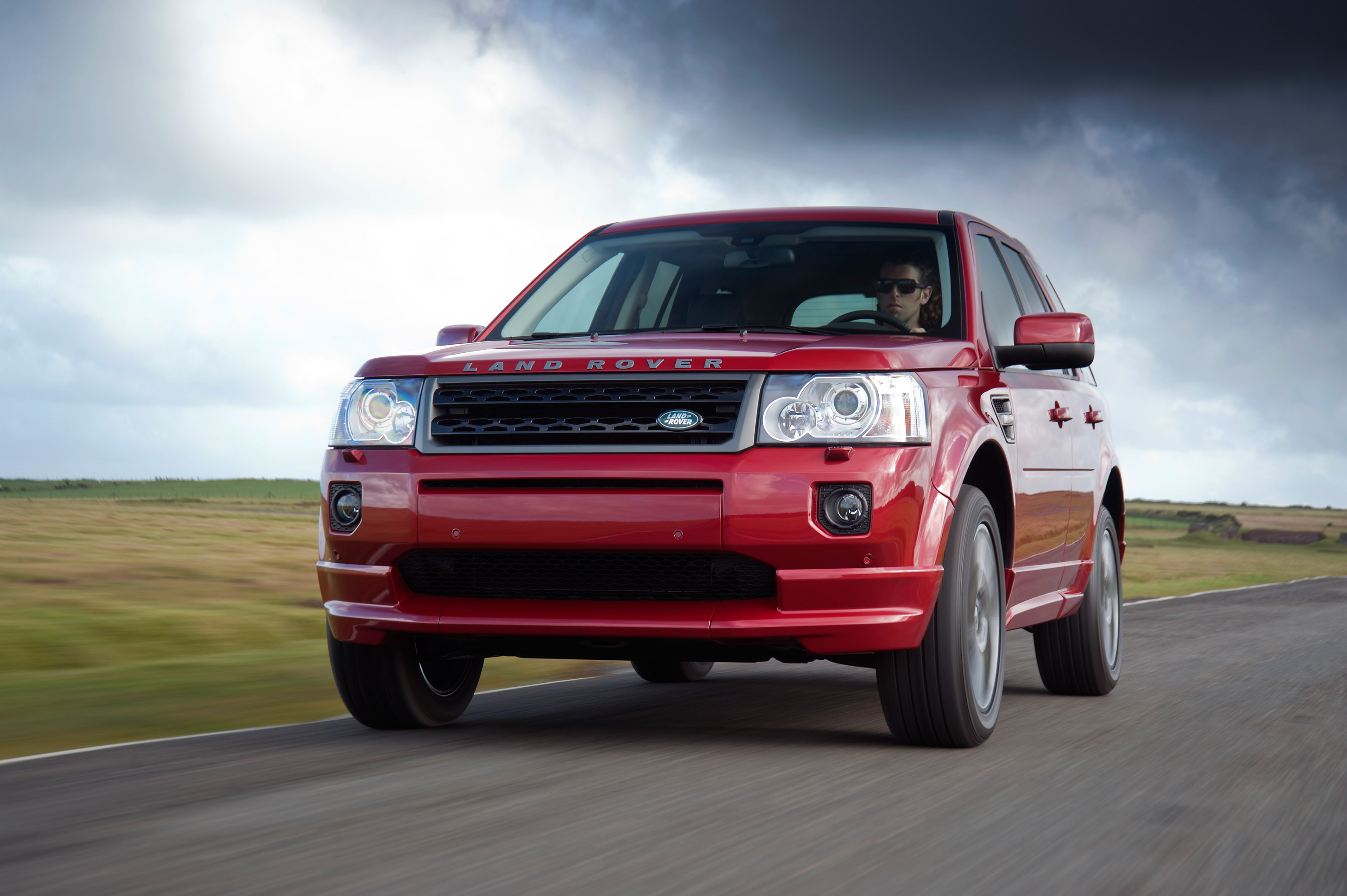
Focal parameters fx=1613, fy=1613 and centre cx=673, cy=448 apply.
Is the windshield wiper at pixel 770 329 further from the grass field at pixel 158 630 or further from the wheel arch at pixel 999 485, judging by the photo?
the grass field at pixel 158 630

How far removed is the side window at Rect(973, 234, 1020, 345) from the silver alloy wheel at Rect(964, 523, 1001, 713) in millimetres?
1031

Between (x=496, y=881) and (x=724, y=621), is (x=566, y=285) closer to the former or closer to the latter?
(x=724, y=621)

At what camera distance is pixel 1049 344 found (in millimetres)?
6457

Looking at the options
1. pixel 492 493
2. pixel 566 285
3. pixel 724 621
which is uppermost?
pixel 566 285

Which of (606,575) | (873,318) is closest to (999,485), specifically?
(873,318)

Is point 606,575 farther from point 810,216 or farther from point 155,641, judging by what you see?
point 155,641

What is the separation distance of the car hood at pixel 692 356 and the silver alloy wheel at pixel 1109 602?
263 cm

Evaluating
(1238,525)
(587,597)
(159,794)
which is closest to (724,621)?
(587,597)

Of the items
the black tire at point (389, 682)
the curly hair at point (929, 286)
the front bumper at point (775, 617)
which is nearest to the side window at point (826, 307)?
the curly hair at point (929, 286)

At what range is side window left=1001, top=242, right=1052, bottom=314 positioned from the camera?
7774 mm

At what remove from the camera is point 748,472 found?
5.25 m

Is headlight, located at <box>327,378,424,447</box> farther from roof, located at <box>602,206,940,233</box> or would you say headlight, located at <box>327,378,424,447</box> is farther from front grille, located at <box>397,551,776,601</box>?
roof, located at <box>602,206,940,233</box>

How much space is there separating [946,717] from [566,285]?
2.78m

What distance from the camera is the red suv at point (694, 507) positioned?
5289mm
